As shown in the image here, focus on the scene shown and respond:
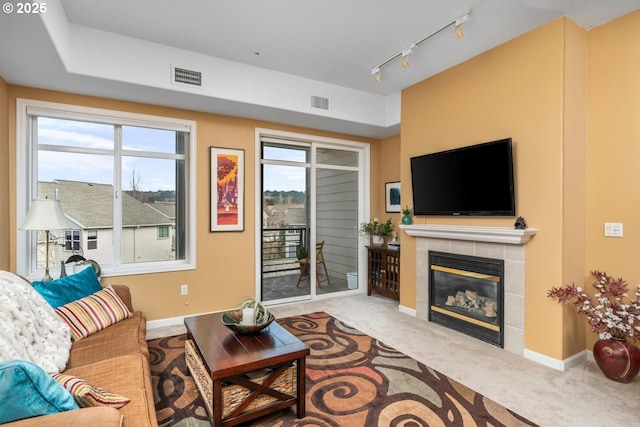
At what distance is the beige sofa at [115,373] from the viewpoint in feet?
3.74

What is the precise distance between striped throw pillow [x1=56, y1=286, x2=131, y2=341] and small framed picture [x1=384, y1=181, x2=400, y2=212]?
3.71 m

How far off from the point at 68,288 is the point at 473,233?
356 centimetres

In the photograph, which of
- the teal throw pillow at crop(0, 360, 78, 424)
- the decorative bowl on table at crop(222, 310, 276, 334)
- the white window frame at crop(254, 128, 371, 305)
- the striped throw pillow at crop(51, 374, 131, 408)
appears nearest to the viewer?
the teal throw pillow at crop(0, 360, 78, 424)

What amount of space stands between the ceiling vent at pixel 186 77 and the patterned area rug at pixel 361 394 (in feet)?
8.44

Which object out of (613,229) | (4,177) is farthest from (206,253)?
(613,229)

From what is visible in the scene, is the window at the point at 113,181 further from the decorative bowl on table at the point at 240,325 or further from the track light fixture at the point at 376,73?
the track light fixture at the point at 376,73

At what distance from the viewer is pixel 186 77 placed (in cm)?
335

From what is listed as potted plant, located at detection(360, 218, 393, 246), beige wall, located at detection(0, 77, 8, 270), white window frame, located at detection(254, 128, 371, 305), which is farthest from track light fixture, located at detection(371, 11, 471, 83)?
beige wall, located at detection(0, 77, 8, 270)

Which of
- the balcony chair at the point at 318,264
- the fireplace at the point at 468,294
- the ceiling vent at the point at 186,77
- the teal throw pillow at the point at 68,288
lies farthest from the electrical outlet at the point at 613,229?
the teal throw pillow at the point at 68,288

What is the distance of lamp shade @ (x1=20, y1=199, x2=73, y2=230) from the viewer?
268 cm

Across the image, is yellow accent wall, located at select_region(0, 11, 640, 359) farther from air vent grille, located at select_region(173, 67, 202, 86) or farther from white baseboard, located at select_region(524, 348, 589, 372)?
air vent grille, located at select_region(173, 67, 202, 86)

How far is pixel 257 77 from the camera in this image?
3.74 meters

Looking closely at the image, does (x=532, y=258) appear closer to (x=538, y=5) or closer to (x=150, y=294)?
(x=538, y=5)

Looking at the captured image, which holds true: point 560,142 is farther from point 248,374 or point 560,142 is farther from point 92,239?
point 92,239
